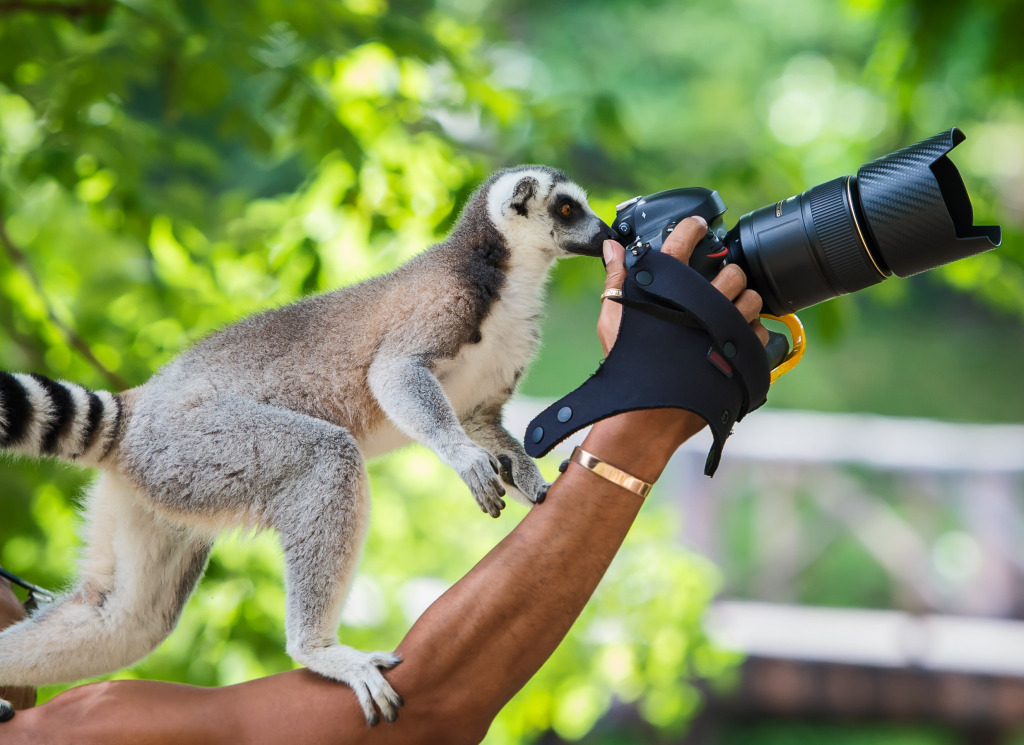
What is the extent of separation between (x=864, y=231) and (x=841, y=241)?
0.09ft

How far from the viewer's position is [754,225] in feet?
3.61

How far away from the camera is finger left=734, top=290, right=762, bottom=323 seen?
1039mm

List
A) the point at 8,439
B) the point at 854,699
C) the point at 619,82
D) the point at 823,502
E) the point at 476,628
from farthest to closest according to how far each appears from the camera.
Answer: the point at 619,82 → the point at 823,502 → the point at 854,699 → the point at 8,439 → the point at 476,628

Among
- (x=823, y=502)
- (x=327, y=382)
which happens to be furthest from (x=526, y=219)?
(x=823, y=502)

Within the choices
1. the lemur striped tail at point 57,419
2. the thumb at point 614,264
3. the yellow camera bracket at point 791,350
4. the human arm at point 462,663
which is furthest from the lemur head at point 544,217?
the lemur striped tail at point 57,419

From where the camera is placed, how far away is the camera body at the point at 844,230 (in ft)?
3.32

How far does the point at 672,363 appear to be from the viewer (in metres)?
0.98

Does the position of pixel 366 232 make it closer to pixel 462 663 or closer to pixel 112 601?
pixel 112 601

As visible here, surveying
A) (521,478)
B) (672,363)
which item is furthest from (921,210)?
(521,478)

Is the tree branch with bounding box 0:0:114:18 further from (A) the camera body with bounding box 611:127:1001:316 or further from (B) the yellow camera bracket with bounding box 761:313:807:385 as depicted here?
(B) the yellow camera bracket with bounding box 761:313:807:385

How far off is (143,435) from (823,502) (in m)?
5.08

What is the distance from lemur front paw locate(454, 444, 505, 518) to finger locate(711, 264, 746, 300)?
346mm

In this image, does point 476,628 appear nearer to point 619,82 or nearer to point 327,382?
point 327,382

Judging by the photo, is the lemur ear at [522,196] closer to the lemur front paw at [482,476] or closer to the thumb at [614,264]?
the thumb at [614,264]
